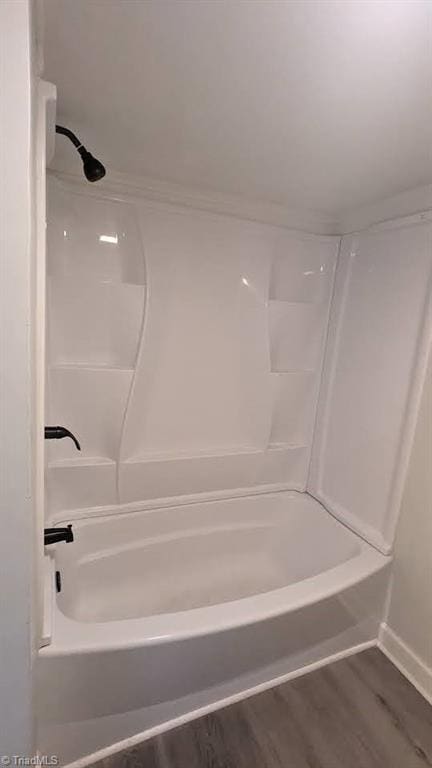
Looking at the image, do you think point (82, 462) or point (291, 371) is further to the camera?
point (291, 371)

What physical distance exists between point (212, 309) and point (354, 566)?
4.45 ft

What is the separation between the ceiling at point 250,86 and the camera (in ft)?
2.47

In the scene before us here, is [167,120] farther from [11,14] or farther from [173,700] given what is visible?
[173,700]

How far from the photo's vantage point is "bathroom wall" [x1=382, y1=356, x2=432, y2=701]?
151 cm

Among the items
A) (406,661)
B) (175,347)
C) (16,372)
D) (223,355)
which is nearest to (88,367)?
(175,347)

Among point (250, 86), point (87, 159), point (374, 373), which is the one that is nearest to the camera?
point (250, 86)

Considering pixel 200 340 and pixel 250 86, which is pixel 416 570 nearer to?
pixel 200 340

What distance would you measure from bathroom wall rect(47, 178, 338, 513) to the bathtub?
0.22 m

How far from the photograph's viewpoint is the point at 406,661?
5.15 feet

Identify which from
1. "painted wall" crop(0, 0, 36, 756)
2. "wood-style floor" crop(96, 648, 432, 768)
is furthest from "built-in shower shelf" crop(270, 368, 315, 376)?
"painted wall" crop(0, 0, 36, 756)

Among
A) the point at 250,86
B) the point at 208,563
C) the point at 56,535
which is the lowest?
the point at 208,563

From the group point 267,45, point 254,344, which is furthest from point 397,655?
point 267,45

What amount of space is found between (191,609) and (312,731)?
Result: 587 millimetres

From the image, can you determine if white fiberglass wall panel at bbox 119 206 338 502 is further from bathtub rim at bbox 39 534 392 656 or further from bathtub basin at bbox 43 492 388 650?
bathtub rim at bbox 39 534 392 656
